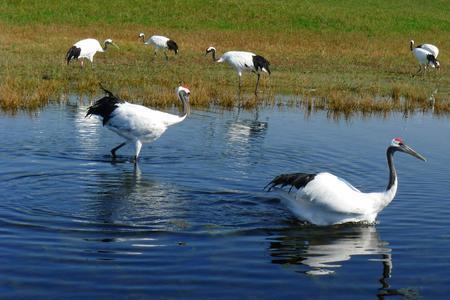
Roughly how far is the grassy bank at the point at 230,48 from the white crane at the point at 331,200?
29.0 feet

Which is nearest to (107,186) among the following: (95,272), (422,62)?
(95,272)

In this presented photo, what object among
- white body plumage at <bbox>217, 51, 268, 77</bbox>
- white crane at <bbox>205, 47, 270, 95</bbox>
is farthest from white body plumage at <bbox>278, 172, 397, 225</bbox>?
white body plumage at <bbox>217, 51, 268, 77</bbox>

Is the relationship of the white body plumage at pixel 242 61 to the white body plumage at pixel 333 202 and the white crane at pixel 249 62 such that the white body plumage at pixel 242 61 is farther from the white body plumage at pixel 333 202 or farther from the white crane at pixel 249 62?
the white body plumage at pixel 333 202

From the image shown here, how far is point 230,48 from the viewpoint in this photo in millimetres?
35938

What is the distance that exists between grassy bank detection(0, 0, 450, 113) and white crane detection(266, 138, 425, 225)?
8.85 metres

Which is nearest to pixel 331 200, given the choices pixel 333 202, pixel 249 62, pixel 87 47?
pixel 333 202

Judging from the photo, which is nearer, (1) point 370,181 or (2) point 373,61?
(1) point 370,181

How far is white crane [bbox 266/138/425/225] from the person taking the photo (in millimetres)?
8055

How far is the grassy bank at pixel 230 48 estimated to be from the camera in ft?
63.4

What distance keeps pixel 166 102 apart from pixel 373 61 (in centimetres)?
1816

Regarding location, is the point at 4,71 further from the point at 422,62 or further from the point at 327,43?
the point at 327,43

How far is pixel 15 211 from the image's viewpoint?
822cm

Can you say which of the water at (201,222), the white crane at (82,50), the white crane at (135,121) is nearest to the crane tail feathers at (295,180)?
the water at (201,222)

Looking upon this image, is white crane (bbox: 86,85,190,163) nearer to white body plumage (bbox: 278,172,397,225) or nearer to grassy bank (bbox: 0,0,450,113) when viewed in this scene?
white body plumage (bbox: 278,172,397,225)
